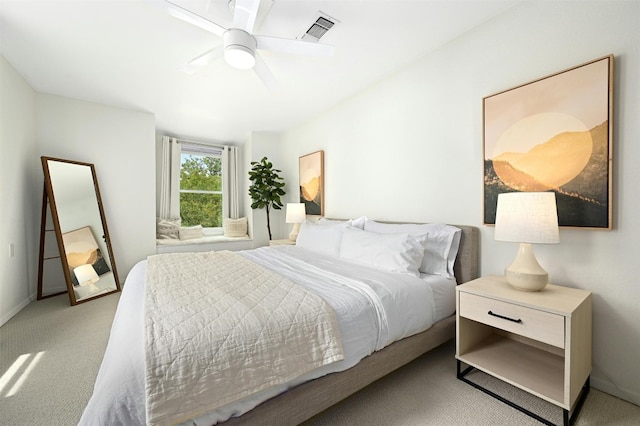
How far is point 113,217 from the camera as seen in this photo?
3717 mm

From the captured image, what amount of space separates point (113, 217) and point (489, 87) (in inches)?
188

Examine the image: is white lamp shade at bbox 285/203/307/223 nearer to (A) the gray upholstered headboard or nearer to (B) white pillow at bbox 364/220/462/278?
(B) white pillow at bbox 364/220/462/278

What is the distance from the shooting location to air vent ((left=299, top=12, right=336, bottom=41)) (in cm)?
194

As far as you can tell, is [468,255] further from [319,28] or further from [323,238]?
[319,28]

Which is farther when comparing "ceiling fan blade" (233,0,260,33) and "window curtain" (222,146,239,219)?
"window curtain" (222,146,239,219)

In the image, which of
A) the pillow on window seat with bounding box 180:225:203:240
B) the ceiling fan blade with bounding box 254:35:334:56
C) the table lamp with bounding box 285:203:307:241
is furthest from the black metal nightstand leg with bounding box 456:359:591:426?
the pillow on window seat with bounding box 180:225:203:240

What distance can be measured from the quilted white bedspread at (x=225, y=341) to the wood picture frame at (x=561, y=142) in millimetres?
1612

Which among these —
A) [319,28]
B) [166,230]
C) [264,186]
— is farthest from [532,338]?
[166,230]

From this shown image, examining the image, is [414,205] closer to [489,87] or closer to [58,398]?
[489,87]

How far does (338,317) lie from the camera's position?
1339mm

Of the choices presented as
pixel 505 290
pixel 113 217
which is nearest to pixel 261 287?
pixel 505 290

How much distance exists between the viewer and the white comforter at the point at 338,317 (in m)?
0.85

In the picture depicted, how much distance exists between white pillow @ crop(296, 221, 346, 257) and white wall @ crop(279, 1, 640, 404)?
547 millimetres

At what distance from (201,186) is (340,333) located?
486 centimetres
